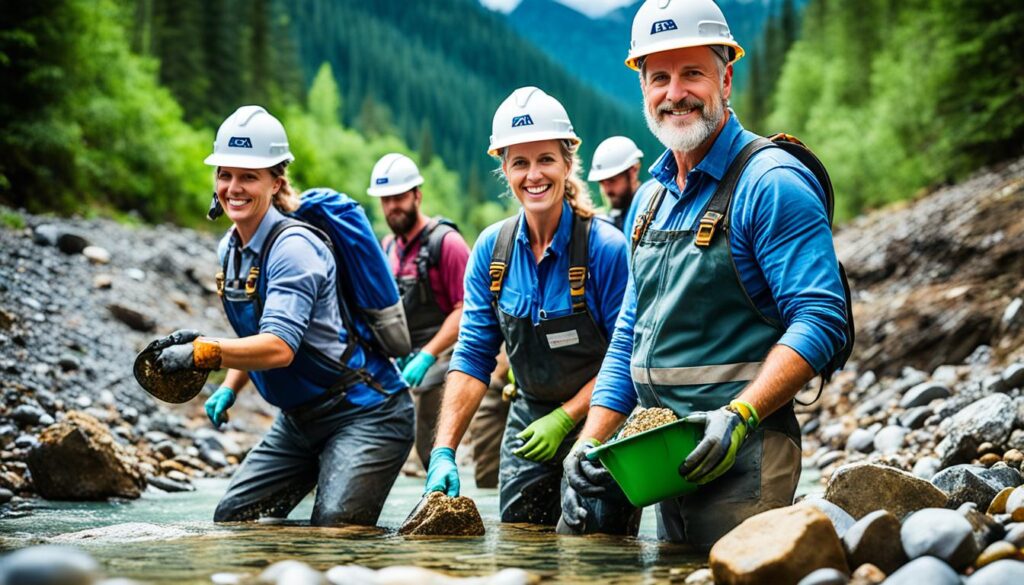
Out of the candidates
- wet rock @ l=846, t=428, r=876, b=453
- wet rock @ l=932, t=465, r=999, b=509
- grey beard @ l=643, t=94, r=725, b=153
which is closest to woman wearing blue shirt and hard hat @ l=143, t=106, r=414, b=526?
grey beard @ l=643, t=94, r=725, b=153

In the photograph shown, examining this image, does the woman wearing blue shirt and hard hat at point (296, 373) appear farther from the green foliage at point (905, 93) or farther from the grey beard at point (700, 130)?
the green foliage at point (905, 93)

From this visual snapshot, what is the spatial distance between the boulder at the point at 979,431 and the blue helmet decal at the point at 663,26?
170 inches

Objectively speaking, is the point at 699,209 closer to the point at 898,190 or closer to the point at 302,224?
the point at 302,224

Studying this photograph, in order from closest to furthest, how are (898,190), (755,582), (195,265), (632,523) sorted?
(755,582) → (632,523) → (195,265) → (898,190)

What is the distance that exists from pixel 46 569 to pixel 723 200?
288cm

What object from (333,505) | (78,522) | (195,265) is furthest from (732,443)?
(195,265)

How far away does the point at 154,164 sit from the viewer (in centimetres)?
3006


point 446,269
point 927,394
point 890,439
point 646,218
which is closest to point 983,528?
point 646,218

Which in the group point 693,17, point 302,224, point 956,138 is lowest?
point 302,224

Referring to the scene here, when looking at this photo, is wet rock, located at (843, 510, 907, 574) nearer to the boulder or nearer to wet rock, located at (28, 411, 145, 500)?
the boulder

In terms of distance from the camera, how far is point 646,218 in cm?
452

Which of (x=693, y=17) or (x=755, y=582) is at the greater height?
(x=693, y=17)

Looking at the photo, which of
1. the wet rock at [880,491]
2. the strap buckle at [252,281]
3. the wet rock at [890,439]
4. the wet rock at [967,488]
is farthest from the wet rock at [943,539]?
the wet rock at [890,439]

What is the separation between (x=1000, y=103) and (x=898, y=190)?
12.2m
